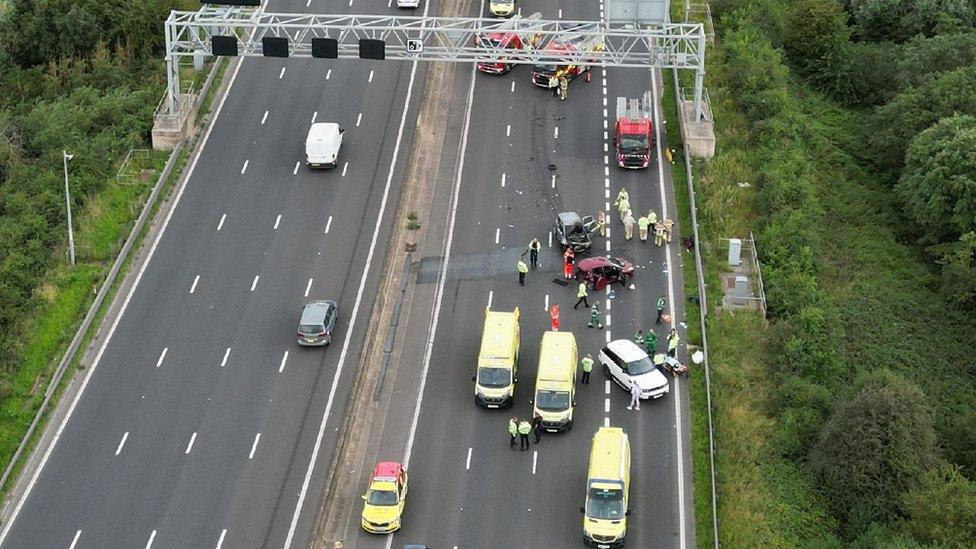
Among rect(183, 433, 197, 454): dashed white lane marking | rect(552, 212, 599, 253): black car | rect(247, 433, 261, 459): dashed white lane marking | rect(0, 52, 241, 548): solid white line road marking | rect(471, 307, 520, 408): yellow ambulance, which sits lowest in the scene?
rect(0, 52, 241, 548): solid white line road marking

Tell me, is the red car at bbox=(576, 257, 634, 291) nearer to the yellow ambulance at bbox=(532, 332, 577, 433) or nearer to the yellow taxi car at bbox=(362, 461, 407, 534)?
the yellow ambulance at bbox=(532, 332, 577, 433)

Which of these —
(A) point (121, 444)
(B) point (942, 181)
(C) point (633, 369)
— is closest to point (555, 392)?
(C) point (633, 369)

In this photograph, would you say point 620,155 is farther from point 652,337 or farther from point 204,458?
point 204,458

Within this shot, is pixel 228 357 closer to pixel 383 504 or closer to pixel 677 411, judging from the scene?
pixel 383 504

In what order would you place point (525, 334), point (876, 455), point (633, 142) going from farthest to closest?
point (633, 142)
point (525, 334)
point (876, 455)

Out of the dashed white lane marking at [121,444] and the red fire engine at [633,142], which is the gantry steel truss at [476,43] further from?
the dashed white lane marking at [121,444]

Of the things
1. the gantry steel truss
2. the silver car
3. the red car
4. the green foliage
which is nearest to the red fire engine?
the gantry steel truss
